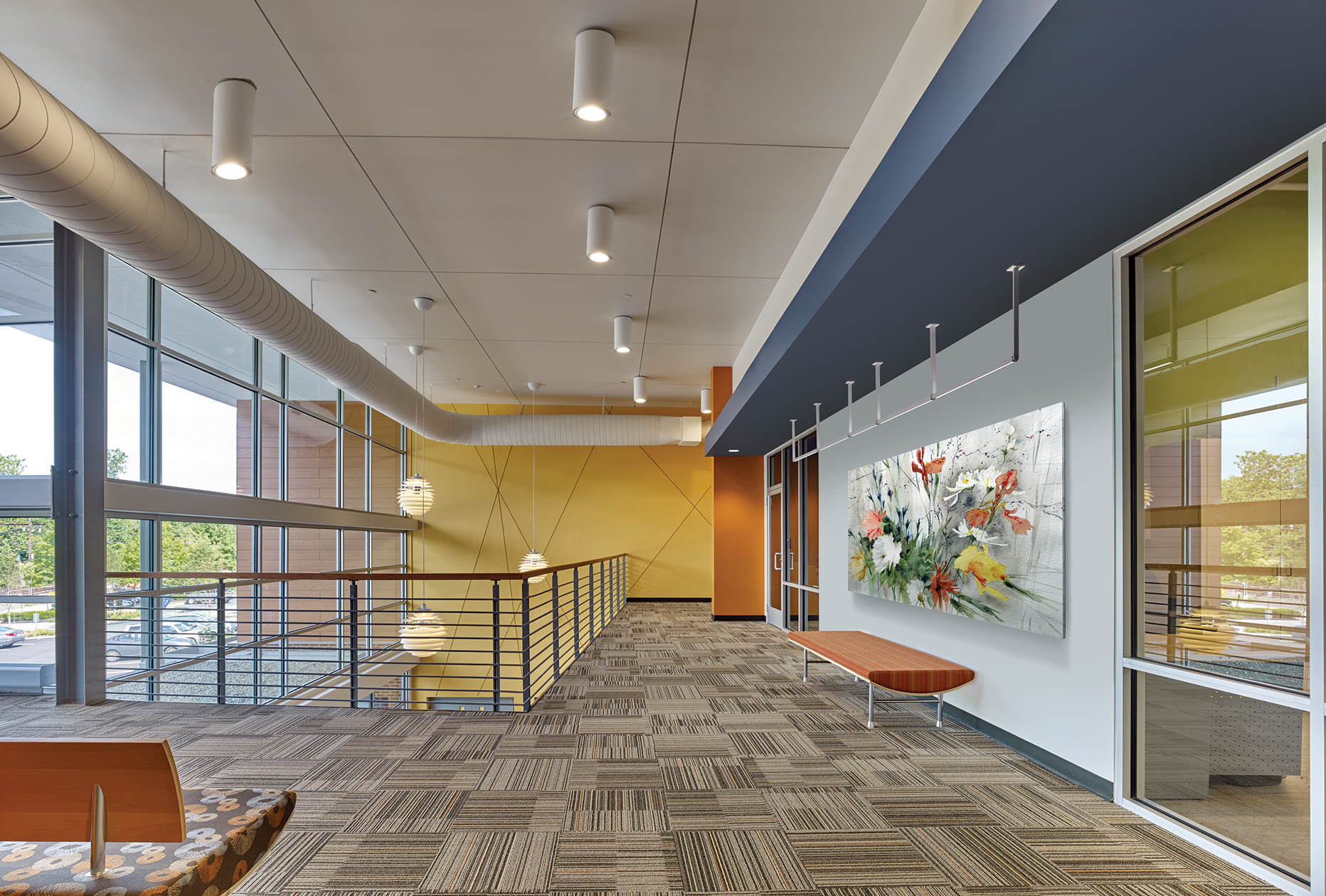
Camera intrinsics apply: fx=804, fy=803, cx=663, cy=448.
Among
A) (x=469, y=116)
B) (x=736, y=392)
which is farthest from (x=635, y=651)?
(x=469, y=116)

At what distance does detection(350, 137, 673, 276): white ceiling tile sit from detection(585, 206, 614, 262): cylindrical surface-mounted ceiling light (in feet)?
0.23

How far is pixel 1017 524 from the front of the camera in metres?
4.21

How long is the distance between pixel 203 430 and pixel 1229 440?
781 cm

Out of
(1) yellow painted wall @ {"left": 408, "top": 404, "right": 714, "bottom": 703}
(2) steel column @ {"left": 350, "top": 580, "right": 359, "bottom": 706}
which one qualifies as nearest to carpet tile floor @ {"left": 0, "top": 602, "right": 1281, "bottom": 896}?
(2) steel column @ {"left": 350, "top": 580, "right": 359, "bottom": 706}

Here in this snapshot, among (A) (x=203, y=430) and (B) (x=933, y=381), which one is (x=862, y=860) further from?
(A) (x=203, y=430)

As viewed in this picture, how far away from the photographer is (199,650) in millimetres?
7051

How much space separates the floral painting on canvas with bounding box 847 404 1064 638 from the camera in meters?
3.91

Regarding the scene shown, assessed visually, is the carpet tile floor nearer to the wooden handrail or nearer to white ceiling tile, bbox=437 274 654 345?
the wooden handrail

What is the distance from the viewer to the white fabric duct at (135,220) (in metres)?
2.85

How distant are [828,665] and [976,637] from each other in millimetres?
2484

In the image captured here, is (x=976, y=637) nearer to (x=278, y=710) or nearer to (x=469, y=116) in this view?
(x=469, y=116)

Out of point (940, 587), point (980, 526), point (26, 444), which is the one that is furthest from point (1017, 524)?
point (26, 444)

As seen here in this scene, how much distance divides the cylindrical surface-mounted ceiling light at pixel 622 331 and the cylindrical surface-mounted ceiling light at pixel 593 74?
14.0ft

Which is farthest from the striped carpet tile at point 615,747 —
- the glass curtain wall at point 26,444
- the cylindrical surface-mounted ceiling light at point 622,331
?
the cylindrical surface-mounted ceiling light at point 622,331
